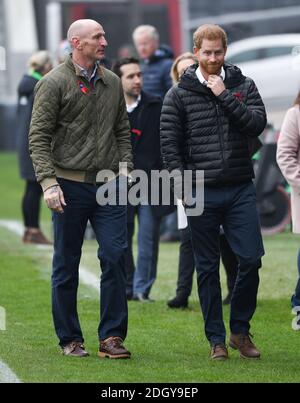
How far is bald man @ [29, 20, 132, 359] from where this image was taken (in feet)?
26.8

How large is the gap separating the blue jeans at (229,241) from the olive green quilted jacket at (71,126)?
26.1 inches

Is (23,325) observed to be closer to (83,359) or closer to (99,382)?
(83,359)

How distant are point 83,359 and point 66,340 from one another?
218 mm

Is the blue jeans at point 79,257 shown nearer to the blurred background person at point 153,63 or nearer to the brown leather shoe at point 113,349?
the brown leather shoe at point 113,349

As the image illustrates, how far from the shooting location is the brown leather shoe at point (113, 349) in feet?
27.3

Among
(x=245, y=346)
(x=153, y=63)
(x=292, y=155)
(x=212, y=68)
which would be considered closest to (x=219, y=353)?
(x=245, y=346)

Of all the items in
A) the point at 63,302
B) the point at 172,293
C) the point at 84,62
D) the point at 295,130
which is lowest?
the point at 172,293

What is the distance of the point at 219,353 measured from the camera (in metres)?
8.32

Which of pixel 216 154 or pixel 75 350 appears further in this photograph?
pixel 75 350

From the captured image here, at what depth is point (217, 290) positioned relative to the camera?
331 inches

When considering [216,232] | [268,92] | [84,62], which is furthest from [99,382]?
[268,92]

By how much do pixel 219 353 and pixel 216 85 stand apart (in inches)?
64.7

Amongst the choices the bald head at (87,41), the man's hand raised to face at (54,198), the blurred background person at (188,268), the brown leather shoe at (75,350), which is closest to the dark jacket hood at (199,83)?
the bald head at (87,41)

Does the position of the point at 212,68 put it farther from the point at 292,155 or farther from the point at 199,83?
the point at 292,155
